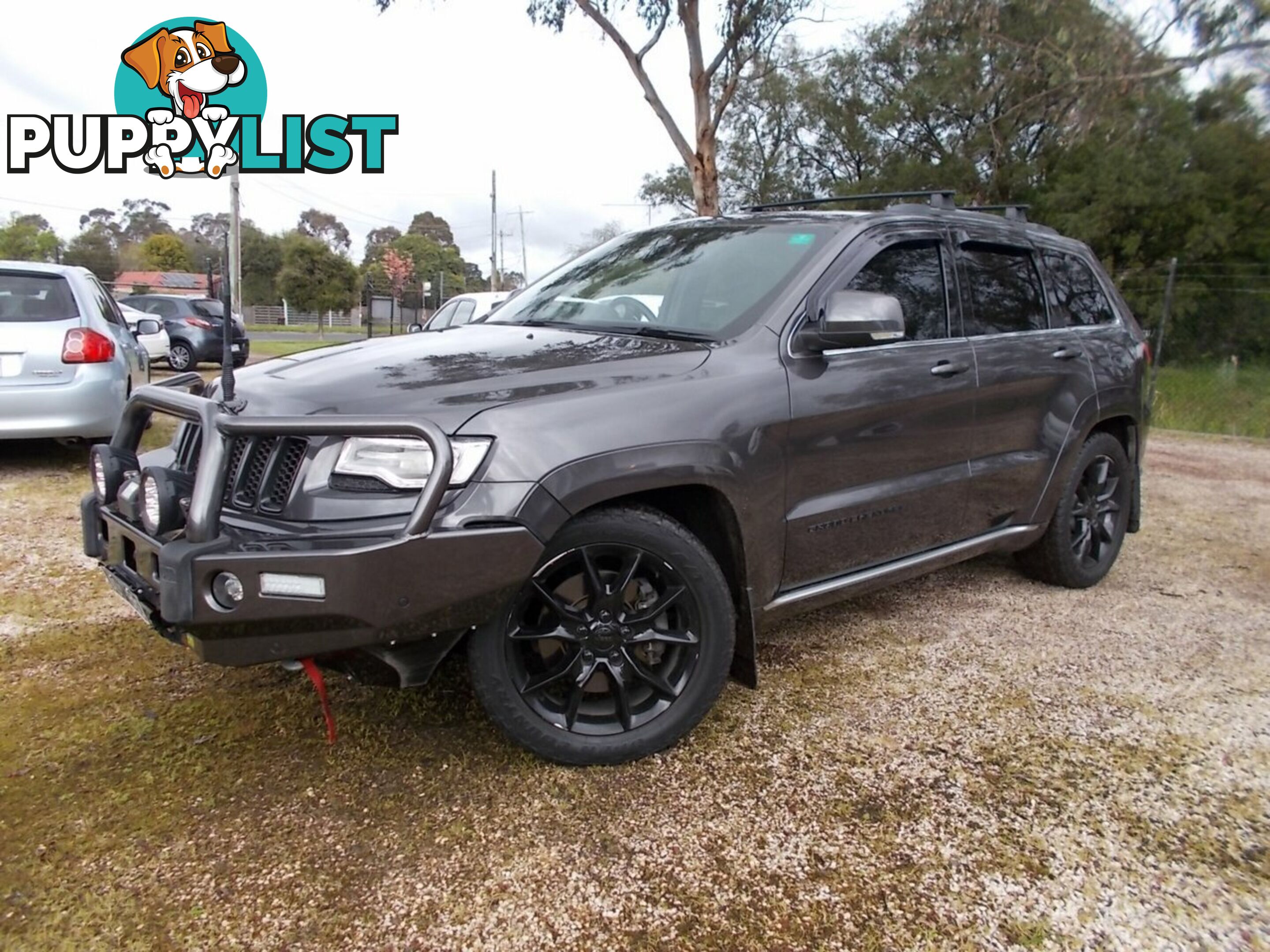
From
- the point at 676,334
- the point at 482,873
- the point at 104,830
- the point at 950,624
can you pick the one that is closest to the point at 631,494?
the point at 676,334

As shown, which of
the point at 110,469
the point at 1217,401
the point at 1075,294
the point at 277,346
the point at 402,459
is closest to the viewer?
the point at 402,459

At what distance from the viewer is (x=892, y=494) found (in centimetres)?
320

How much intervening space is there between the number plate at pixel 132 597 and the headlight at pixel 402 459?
0.66 metres

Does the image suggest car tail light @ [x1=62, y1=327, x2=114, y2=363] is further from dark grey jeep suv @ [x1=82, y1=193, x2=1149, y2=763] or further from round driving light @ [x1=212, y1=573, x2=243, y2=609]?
round driving light @ [x1=212, y1=573, x2=243, y2=609]

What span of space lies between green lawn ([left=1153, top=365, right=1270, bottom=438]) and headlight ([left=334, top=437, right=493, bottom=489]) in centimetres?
1182

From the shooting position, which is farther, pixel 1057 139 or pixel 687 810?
pixel 1057 139

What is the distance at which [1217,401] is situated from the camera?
12953mm

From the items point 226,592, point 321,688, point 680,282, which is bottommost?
point 321,688

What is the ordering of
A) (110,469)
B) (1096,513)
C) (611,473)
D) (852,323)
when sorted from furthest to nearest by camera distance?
(1096,513), (852,323), (110,469), (611,473)

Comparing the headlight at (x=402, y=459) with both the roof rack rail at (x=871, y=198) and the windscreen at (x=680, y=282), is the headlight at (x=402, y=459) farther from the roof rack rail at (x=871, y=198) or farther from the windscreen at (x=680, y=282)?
the roof rack rail at (x=871, y=198)

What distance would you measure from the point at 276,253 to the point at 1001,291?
66.4m

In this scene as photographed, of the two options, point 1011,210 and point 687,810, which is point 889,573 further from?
point 1011,210

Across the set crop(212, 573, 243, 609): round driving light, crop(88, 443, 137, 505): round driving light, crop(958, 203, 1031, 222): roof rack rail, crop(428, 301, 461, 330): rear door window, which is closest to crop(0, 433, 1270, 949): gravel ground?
crop(212, 573, 243, 609): round driving light

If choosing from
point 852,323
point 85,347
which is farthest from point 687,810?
point 85,347
